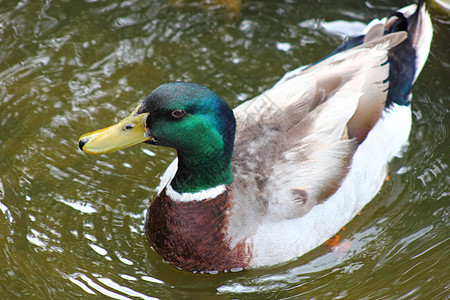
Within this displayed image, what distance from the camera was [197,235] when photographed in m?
4.02

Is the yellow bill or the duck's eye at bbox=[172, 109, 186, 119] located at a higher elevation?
the duck's eye at bbox=[172, 109, 186, 119]

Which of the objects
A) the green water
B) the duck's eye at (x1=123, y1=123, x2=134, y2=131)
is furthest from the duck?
the green water

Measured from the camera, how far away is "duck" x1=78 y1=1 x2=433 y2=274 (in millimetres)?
3623

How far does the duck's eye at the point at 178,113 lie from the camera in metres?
3.56

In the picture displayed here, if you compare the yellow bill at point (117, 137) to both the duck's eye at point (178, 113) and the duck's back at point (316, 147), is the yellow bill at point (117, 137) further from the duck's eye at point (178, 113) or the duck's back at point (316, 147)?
the duck's back at point (316, 147)

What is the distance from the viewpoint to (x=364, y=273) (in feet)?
13.4

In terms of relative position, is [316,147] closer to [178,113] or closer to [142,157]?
[178,113]

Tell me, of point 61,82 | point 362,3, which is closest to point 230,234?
point 61,82

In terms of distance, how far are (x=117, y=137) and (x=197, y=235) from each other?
0.87 m

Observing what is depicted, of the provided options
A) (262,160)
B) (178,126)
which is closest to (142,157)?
(262,160)

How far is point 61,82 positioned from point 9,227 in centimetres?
166

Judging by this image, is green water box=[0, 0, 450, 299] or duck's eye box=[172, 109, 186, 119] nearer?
duck's eye box=[172, 109, 186, 119]

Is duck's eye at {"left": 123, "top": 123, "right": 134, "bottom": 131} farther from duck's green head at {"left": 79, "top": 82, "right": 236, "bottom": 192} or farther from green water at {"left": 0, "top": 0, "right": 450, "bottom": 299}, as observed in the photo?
green water at {"left": 0, "top": 0, "right": 450, "bottom": 299}

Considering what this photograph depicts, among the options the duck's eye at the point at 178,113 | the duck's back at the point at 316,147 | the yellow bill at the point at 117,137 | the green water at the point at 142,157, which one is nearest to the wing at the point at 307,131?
the duck's back at the point at 316,147
